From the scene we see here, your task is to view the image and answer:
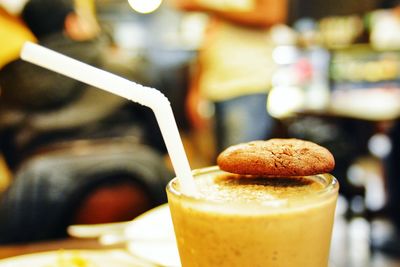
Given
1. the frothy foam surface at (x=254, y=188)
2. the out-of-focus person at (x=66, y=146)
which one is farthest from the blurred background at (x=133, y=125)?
the frothy foam surface at (x=254, y=188)

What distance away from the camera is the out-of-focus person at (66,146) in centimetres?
163

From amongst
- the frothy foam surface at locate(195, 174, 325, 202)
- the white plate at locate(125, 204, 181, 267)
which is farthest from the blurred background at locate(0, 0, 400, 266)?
the frothy foam surface at locate(195, 174, 325, 202)

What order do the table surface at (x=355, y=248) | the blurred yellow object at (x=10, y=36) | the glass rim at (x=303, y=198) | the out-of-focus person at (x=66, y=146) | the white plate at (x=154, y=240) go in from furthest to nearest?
the table surface at (x=355, y=248), the blurred yellow object at (x=10, y=36), the out-of-focus person at (x=66, y=146), the white plate at (x=154, y=240), the glass rim at (x=303, y=198)

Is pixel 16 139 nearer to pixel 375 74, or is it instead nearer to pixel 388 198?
pixel 388 198

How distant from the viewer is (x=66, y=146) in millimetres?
2193

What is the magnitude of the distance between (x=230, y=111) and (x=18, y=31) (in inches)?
54.3

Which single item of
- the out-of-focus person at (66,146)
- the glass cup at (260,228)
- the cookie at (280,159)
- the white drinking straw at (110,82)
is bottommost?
the out-of-focus person at (66,146)

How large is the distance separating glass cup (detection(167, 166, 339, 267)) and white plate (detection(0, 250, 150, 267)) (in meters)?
0.25

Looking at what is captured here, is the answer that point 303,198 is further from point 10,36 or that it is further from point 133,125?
point 10,36

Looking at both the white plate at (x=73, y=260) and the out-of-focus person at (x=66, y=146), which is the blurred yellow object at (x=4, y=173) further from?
the white plate at (x=73, y=260)

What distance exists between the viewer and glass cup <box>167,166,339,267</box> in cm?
58

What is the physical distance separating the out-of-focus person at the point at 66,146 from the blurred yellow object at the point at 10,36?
22 cm

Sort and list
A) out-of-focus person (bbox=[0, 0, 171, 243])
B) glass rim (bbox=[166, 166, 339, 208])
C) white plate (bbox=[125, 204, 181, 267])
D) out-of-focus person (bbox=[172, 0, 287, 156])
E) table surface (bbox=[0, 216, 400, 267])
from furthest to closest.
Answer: table surface (bbox=[0, 216, 400, 267]) → out-of-focus person (bbox=[172, 0, 287, 156]) → out-of-focus person (bbox=[0, 0, 171, 243]) → white plate (bbox=[125, 204, 181, 267]) → glass rim (bbox=[166, 166, 339, 208])

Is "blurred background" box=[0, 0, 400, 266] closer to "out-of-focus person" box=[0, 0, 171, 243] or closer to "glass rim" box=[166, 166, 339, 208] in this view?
"out-of-focus person" box=[0, 0, 171, 243]
